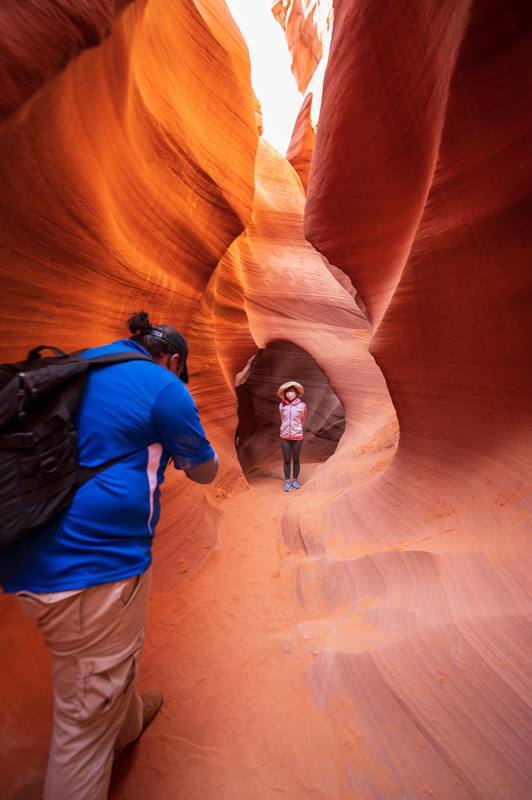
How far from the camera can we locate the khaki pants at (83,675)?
1226mm

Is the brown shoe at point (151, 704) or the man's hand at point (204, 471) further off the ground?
the man's hand at point (204, 471)

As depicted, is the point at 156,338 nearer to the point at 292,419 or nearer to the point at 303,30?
the point at 292,419

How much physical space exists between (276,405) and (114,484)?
8932mm

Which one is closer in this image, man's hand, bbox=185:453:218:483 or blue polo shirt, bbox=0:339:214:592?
blue polo shirt, bbox=0:339:214:592

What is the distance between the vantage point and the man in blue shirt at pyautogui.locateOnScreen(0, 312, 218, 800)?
1.20 m

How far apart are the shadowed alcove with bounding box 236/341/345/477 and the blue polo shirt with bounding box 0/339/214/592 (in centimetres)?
804

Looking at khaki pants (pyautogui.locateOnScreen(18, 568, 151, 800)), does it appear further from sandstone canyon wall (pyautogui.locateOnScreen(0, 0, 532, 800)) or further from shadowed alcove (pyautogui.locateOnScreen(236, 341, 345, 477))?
shadowed alcove (pyautogui.locateOnScreen(236, 341, 345, 477))

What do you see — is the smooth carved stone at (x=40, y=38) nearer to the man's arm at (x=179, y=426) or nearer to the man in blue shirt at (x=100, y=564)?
the man in blue shirt at (x=100, y=564)

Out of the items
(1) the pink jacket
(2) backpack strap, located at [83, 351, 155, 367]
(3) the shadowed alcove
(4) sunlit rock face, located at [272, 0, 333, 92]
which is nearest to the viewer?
(2) backpack strap, located at [83, 351, 155, 367]

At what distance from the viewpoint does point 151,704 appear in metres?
2.05

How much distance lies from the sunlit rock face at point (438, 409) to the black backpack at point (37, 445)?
5.88 feet

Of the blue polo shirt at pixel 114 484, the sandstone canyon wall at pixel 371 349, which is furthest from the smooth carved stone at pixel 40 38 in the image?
the blue polo shirt at pixel 114 484

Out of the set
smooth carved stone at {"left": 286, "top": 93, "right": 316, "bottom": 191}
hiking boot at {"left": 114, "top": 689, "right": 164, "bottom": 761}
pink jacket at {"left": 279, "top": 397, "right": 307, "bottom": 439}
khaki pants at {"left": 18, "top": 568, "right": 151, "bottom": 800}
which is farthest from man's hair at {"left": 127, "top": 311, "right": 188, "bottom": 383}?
smooth carved stone at {"left": 286, "top": 93, "right": 316, "bottom": 191}

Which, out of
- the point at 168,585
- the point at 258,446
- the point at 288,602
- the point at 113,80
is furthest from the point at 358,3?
the point at 258,446
